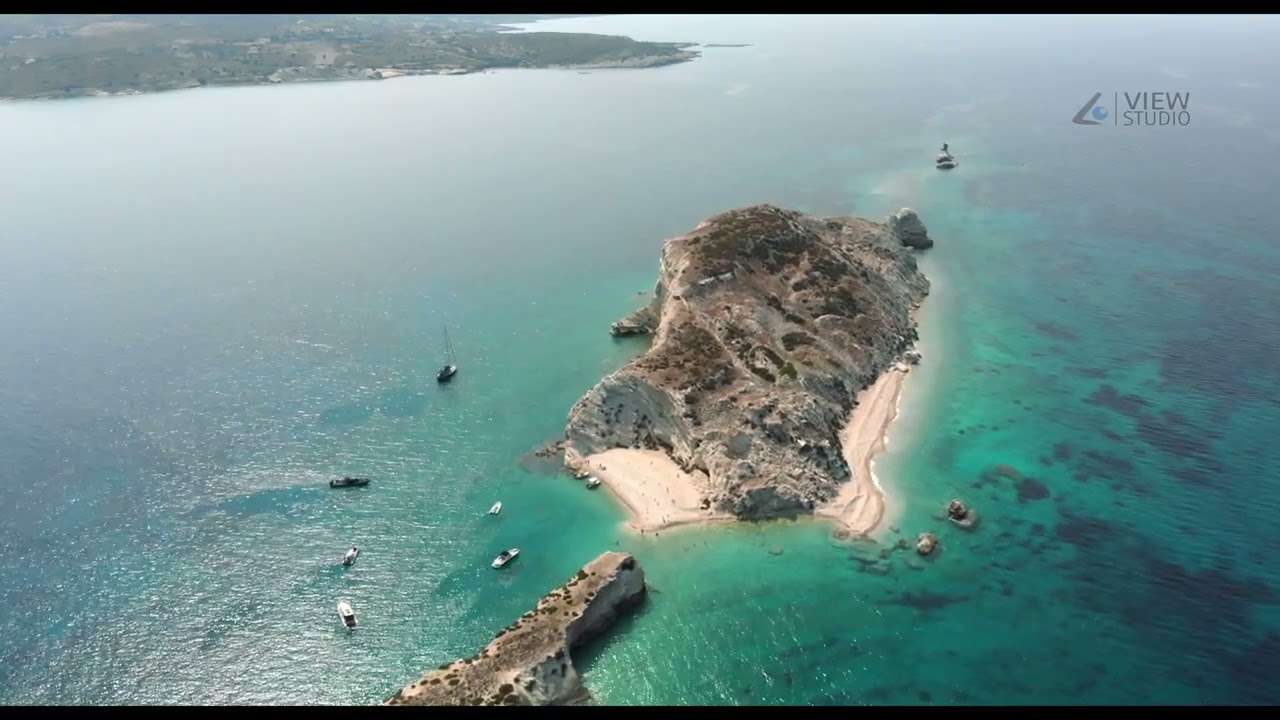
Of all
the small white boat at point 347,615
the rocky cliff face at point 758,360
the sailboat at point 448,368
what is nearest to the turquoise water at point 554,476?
the small white boat at point 347,615

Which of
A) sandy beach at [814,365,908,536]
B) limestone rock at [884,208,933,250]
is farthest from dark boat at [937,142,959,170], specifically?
sandy beach at [814,365,908,536]

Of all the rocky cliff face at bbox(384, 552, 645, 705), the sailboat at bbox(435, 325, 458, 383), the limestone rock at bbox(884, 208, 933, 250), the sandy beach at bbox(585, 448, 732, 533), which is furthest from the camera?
the limestone rock at bbox(884, 208, 933, 250)

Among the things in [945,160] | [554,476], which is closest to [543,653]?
[554,476]

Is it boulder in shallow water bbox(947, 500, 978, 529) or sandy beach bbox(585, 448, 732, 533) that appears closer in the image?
boulder in shallow water bbox(947, 500, 978, 529)

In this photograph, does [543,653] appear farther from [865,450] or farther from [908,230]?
[908,230]

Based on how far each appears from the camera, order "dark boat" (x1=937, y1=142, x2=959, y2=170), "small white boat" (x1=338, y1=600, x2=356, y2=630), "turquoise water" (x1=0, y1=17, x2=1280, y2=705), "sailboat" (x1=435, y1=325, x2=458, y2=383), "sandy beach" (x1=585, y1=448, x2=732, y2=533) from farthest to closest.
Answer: "dark boat" (x1=937, y1=142, x2=959, y2=170)
"sailboat" (x1=435, y1=325, x2=458, y2=383)
"sandy beach" (x1=585, y1=448, x2=732, y2=533)
"small white boat" (x1=338, y1=600, x2=356, y2=630)
"turquoise water" (x1=0, y1=17, x2=1280, y2=705)

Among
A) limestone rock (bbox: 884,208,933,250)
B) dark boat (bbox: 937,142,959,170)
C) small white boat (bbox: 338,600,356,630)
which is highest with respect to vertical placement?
small white boat (bbox: 338,600,356,630)

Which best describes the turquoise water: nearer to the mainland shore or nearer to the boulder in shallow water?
the boulder in shallow water
